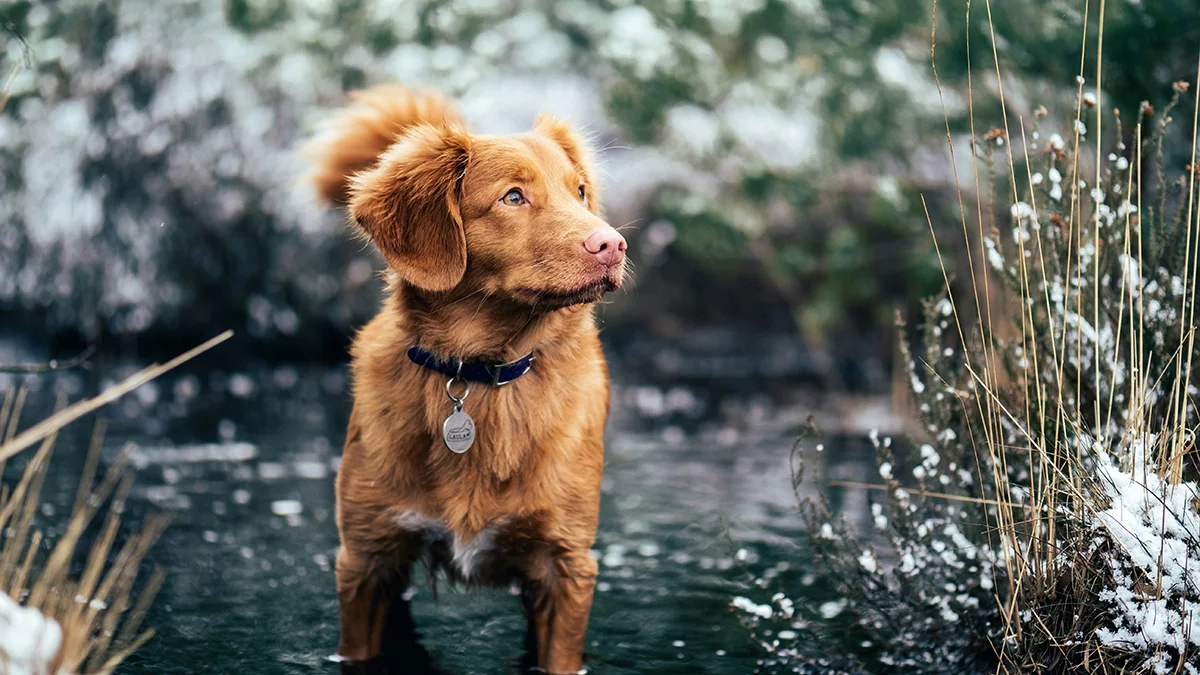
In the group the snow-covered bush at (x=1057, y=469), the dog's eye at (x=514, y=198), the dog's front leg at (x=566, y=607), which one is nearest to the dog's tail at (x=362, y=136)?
the dog's eye at (x=514, y=198)

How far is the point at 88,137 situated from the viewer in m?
11.4

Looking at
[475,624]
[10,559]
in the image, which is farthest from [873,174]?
[10,559]

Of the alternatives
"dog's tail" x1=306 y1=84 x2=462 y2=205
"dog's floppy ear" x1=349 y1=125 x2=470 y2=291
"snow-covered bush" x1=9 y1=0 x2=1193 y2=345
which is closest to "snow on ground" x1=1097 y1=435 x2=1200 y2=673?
"dog's floppy ear" x1=349 y1=125 x2=470 y2=291

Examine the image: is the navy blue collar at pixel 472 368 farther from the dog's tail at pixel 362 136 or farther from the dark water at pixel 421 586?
the dog's tail at pixel 362 136

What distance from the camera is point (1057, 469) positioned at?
8.01 ft

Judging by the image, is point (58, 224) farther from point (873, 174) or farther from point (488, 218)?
point (488, 218)

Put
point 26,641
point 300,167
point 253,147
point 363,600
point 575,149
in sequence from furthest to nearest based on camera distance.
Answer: point 253,147, point 300,167, point 575,149, point 363,600, point 26,641

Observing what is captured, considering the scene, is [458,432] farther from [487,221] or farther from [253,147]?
[253,147]

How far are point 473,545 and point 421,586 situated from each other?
1492 mm

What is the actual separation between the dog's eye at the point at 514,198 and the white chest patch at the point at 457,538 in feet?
2.75

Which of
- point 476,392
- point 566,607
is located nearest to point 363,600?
point 566,607

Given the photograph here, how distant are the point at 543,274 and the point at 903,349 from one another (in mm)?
1070

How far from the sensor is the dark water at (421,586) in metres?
3.62

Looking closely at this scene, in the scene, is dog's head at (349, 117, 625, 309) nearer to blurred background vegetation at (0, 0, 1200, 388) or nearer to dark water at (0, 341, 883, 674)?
dark water at (0, 341, 883, 674)
